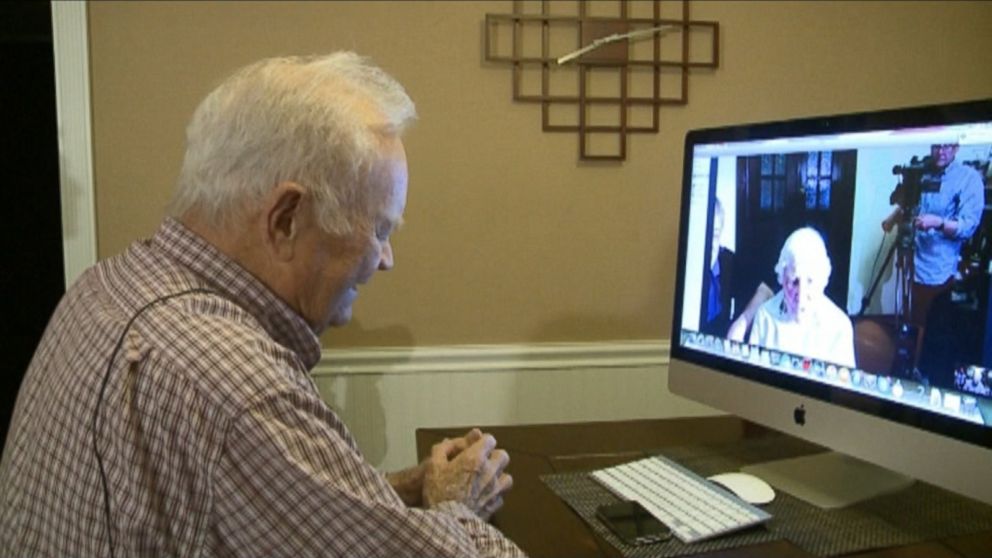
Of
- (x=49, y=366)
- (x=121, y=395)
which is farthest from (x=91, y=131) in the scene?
(x=121, y=395)

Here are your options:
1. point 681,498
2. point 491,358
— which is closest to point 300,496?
point 681,498

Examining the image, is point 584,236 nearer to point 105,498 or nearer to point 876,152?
point 876,152

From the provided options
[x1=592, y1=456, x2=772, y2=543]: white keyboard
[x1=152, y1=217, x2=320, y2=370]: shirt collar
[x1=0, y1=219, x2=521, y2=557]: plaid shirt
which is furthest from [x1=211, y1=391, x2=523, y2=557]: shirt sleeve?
[x1=592, y1=456, x2=772, y2=543]: white keyboard

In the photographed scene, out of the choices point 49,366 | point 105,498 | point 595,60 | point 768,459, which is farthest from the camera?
point 595,60

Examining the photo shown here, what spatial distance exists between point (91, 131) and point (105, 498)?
1.21m

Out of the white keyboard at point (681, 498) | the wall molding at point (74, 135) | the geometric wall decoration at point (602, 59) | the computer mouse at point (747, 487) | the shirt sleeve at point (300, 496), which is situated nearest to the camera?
the shirt sleeve at point (300, 496)

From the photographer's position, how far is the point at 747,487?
3.87 ft

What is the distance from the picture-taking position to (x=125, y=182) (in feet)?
5.65

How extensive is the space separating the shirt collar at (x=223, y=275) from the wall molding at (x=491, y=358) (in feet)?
3.16

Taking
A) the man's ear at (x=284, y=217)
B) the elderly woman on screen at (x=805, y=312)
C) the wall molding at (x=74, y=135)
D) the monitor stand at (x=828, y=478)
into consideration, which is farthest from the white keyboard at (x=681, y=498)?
the wall molding at (x=74, y=135)

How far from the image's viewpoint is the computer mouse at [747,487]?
1.15 meters

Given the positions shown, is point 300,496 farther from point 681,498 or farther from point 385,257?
point 681,498

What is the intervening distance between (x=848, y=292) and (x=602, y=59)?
93 centimetres

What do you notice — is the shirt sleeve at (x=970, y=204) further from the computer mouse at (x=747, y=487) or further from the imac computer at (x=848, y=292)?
the computer mouse at (x=747, y=487)
